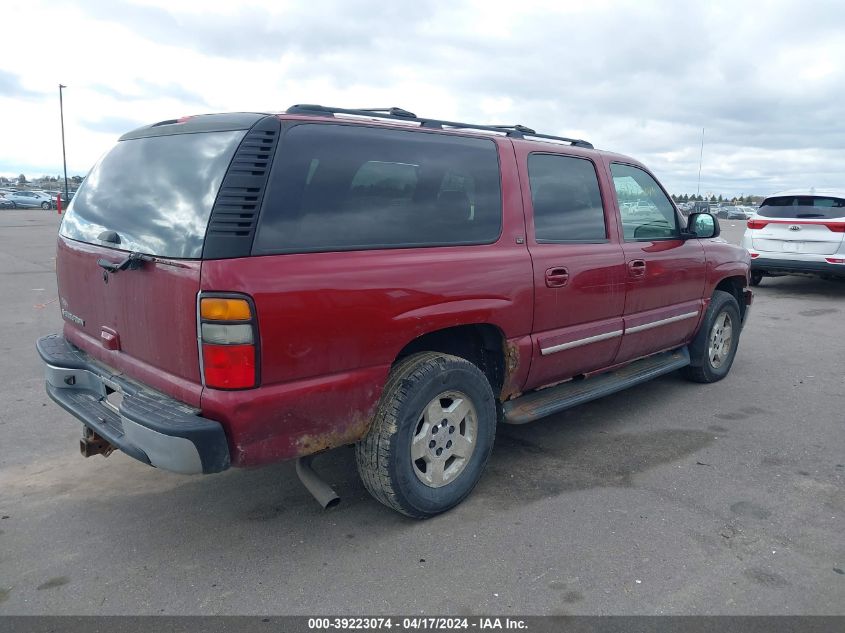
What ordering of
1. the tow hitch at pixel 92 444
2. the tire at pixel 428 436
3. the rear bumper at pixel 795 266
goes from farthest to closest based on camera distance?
the rear bumper at pixel 795 266 → the tow hitch at pixel 92 444 → the tire at pixel 428 436

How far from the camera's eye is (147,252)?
9.68 feet

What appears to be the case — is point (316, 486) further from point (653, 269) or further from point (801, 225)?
point (801, 225)

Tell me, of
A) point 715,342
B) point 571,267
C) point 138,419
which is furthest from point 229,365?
point 715,342

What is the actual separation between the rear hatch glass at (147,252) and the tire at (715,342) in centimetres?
418

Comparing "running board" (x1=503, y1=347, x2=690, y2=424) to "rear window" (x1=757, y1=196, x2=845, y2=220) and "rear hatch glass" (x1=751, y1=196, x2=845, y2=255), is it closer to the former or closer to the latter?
"rear hatch glass" (x1=751, y1=196, x2=845, y2=255)

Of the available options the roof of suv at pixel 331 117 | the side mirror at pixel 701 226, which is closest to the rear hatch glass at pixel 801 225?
the side mirror at pixel 701 226

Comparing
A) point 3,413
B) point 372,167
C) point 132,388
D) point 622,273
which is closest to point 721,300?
point 622,273

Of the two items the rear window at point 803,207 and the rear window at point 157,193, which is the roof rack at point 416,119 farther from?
the rear window at point 803,207

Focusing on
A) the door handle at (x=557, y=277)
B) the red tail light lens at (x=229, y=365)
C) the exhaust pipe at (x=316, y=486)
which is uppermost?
the door handle at (x=557, y=277)

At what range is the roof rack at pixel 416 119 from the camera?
10.4ft

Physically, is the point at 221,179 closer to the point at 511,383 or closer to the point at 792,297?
the point at 511,383

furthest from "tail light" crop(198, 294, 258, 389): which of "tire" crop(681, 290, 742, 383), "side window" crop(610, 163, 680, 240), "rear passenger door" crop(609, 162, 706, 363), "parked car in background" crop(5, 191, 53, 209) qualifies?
"parked car in background" crop(5, 191, 53, 209)

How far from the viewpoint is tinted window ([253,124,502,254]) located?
2861 mm

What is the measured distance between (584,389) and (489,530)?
4.59ft
